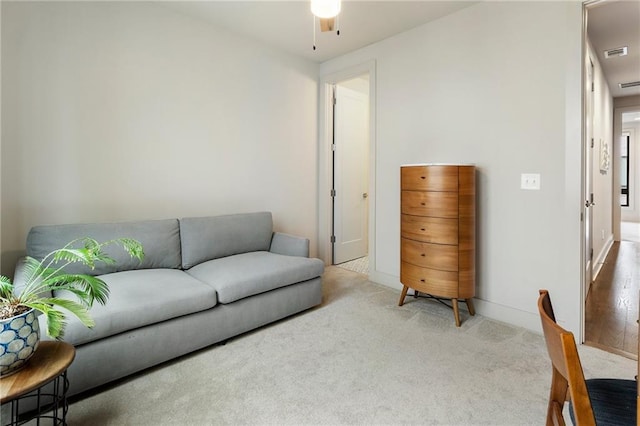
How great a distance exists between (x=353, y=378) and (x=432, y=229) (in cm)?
135

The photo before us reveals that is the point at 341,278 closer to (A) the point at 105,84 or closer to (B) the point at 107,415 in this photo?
(B) the point at 107,415

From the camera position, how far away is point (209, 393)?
69.9 inches

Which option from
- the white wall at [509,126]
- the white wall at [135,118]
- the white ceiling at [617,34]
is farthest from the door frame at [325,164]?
the white ceiling at [617,34]

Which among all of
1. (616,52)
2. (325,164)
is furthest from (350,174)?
(616,52)

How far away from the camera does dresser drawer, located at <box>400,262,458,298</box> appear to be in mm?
2609

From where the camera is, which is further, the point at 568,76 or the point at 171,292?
the point at 568,76

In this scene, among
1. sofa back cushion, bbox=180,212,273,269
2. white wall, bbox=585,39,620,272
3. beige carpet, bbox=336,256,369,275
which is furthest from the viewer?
beige carpet, bbox=336,256,369,275

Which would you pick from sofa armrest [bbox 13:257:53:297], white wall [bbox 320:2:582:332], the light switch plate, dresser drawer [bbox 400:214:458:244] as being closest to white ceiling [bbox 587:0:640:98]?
white wall [bbox 320:2:582:332]

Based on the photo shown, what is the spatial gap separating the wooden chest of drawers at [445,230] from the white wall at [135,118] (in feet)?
5.87

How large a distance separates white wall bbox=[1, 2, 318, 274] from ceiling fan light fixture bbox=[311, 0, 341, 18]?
5.67 ft

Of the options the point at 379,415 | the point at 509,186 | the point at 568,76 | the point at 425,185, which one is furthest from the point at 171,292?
the point at 568,76

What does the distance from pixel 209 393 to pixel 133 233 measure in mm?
1366

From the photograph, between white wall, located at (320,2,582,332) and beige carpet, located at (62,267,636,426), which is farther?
white wall, located at (320,2,582,332)

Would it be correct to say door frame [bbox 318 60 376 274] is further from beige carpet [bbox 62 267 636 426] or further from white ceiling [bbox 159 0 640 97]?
beige carpet [bbox 62 267 636 426]
